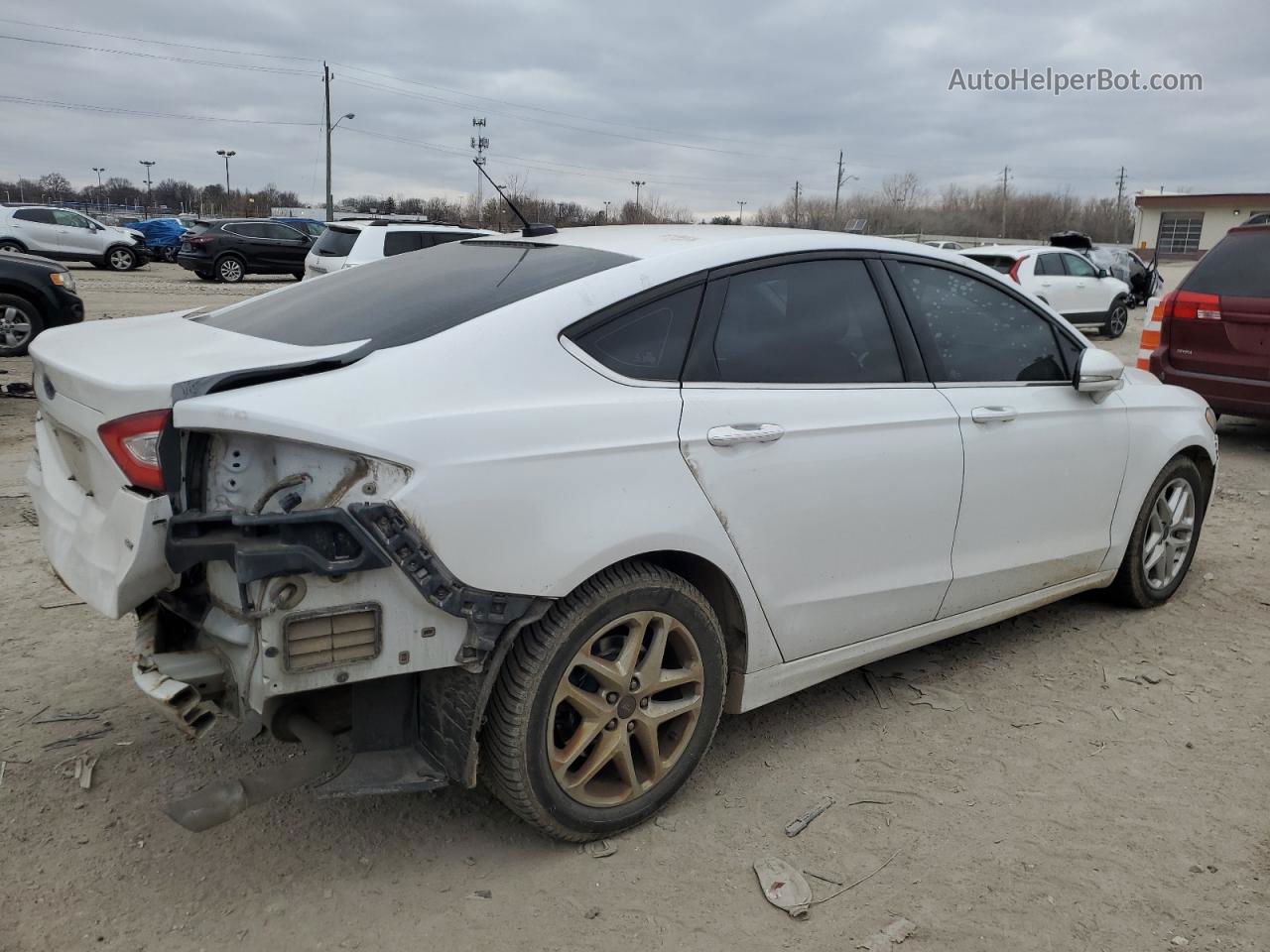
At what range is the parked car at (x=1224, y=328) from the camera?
A: 24.9ft

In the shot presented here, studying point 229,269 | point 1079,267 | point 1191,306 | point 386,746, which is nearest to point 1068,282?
point 1079,267

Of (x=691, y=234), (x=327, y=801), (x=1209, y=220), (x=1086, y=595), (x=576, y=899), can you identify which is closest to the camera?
(x=576, y=899)

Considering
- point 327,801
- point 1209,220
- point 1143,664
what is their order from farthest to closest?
point 1209,220 < point 1143,664 < point 327,801

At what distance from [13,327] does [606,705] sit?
32.4 feet

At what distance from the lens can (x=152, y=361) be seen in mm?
2502

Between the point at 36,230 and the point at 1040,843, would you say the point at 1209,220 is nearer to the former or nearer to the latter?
the point at 36,230

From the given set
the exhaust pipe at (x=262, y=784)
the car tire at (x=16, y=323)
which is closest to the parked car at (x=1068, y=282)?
the car tire at (x=16, y=323)

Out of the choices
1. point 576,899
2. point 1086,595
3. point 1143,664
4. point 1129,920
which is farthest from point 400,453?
point 1086,595

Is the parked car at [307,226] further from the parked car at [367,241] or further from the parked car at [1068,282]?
the parked car at [1068,282]

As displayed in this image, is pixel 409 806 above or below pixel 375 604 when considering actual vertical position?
below

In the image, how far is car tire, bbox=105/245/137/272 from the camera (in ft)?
84.8

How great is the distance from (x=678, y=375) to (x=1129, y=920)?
179 cm

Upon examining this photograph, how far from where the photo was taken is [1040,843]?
2820 millimetres

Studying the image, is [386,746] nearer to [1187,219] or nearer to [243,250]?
[243,250]
